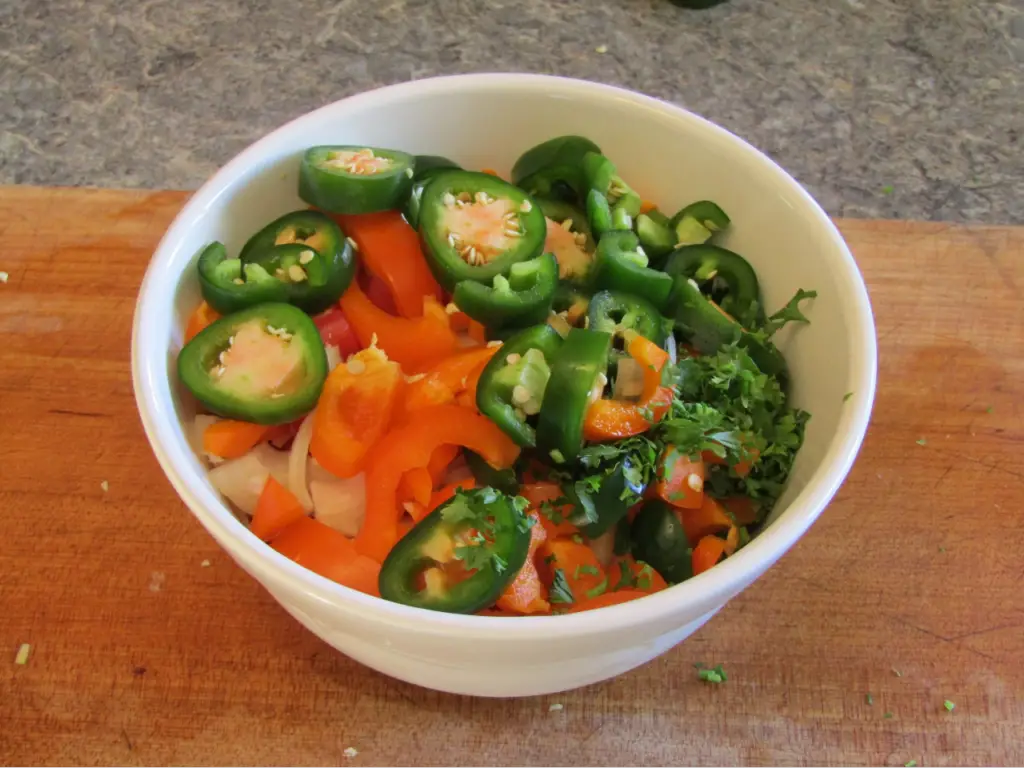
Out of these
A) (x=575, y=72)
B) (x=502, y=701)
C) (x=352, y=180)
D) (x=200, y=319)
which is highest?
(x=352, y=180)

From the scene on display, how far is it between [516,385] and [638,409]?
0.12 m

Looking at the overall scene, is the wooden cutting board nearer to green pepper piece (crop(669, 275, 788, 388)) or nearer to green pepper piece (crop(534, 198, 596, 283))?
green pepper piece (crop(669, 275, 788, 388))

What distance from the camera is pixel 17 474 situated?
1.06 meters

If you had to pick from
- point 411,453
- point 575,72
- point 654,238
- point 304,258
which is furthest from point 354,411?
point 575,72

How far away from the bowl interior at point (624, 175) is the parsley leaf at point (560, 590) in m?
0.18

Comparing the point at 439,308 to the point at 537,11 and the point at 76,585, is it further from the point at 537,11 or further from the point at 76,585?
the point at 537,11

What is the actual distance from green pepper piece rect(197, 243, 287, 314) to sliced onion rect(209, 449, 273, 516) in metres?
0.16

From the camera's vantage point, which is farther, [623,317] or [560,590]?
[623,317]

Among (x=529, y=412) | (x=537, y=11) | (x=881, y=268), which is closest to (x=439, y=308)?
(x=529, y=412)

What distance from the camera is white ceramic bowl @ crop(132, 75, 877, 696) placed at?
0.73m

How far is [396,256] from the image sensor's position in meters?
1.01

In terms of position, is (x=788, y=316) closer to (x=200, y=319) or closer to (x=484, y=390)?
(x=484, y=390)

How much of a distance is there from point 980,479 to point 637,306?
486 millimetres

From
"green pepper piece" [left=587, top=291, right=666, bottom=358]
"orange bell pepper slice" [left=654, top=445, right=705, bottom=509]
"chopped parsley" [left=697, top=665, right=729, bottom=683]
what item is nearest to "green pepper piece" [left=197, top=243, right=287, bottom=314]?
"green pepper piece" [left=587, top=291, right=666, bottom=358]
